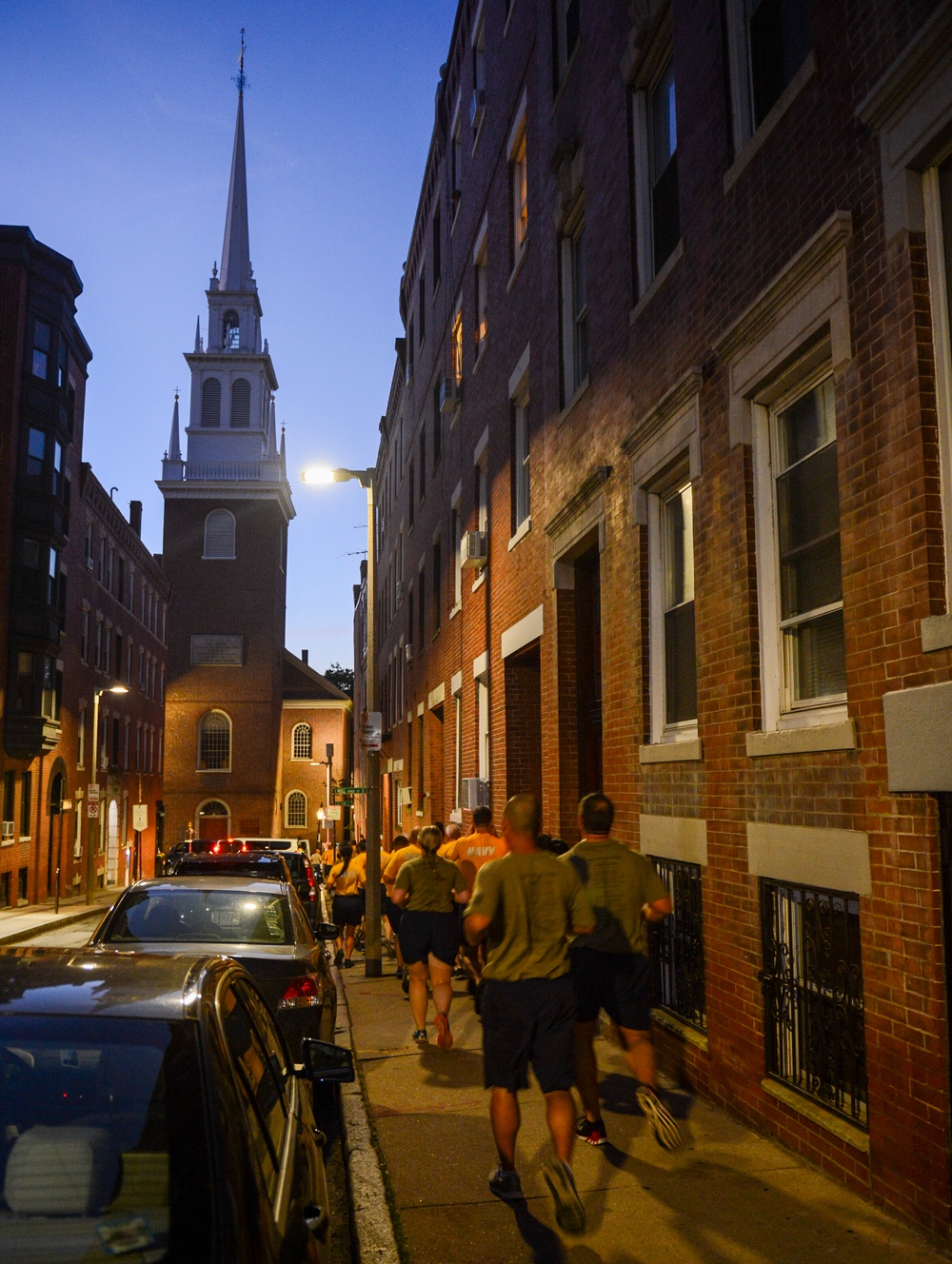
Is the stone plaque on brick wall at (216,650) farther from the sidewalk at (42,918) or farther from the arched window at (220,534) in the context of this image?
the sidewalk at (42,918)

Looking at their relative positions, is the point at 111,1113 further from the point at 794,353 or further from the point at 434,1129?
the point at 794,353

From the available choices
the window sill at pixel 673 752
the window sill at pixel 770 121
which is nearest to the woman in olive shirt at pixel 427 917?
the window sill at pixel 673 752

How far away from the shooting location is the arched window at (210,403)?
68.7 metres

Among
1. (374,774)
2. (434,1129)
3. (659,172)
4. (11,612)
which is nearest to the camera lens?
(434,1129)

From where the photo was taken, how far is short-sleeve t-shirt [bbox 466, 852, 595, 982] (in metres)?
5.64

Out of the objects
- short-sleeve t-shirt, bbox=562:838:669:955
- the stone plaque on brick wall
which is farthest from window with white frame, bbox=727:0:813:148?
the stone plaque on brick wall

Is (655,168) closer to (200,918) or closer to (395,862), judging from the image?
(200,918)

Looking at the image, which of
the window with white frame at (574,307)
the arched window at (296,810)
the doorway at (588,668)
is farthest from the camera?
the arched window at (296,810)

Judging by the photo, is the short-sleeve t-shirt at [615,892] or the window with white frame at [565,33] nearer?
the short-sleeve t-shirt at [615,892]

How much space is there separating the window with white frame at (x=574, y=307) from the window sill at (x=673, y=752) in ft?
14.9

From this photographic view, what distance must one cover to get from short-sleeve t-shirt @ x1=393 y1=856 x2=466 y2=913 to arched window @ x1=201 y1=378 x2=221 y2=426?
62202mm

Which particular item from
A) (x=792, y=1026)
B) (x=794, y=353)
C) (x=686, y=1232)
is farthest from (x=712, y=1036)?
(x=794, y=353)

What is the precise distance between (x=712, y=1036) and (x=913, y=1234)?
241cm

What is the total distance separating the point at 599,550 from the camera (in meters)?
10.6
